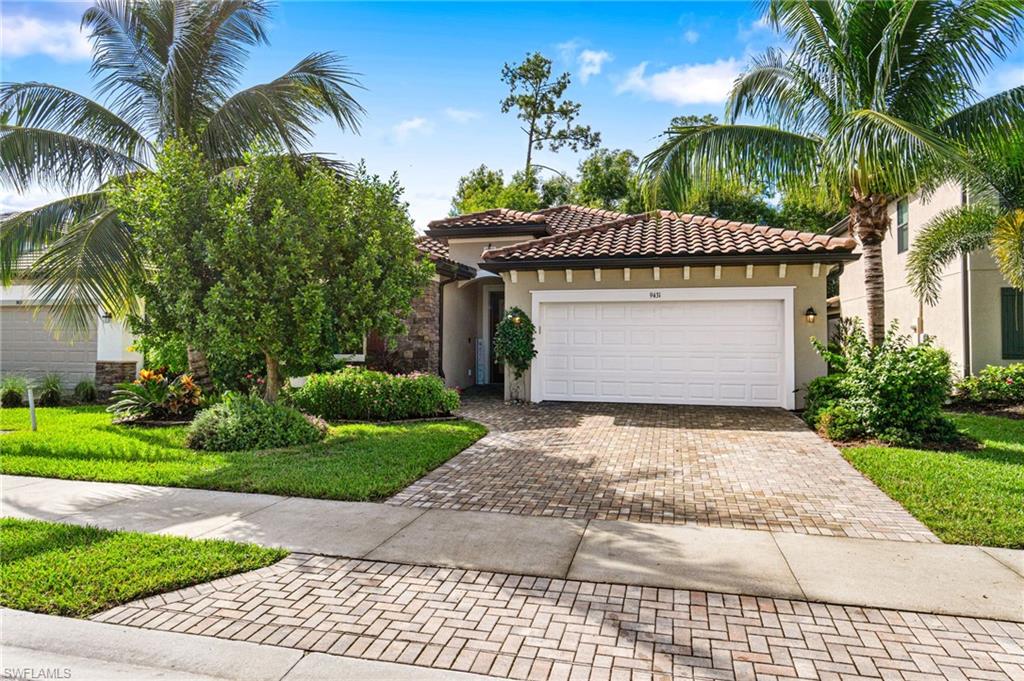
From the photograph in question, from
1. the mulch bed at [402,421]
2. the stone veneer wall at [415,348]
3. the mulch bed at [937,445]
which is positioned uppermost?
the stone veneer wall at [415,348]

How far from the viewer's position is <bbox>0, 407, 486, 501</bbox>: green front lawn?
255 inches

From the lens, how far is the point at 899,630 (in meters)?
3.42

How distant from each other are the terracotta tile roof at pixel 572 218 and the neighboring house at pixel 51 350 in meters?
11.4

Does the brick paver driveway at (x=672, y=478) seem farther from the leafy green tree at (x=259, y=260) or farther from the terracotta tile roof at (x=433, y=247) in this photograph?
the terracotta tile roof at (x=433, y=247)

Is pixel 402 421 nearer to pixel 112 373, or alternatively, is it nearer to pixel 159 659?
pixel 159 659

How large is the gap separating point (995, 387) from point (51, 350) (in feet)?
71.3

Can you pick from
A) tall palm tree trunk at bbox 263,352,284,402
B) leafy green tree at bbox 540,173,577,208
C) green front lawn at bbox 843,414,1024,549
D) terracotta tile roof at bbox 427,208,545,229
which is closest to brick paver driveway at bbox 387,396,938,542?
green front lawn at bbox 843,414,1024,549

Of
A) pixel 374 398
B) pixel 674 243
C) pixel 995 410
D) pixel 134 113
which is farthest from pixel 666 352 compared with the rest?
pixel 134 113

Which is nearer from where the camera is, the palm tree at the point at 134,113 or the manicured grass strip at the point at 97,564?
the manicured grass strip at the point at 97,564

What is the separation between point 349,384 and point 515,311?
4.00m

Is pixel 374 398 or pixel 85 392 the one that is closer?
pixel 374 398

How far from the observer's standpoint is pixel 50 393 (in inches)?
554

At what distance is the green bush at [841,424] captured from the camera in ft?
29.0

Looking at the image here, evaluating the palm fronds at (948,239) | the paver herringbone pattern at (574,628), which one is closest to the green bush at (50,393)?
the paver herringbone pattern at (574,628)
